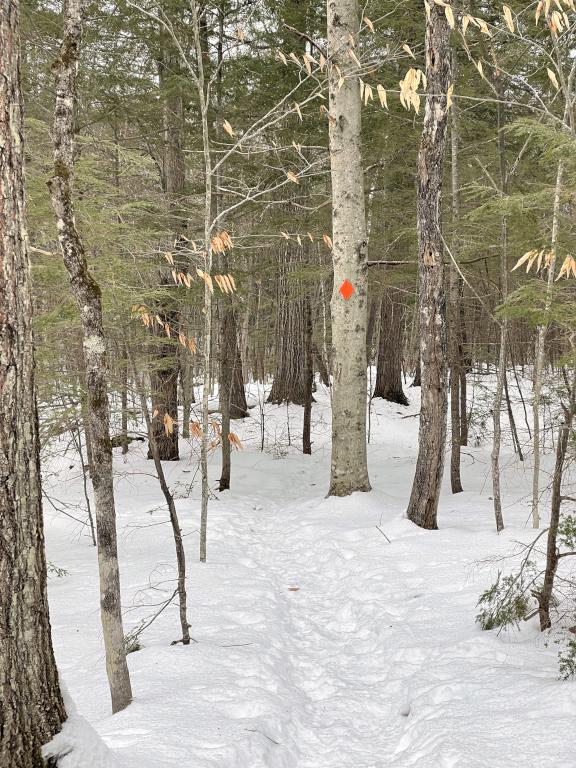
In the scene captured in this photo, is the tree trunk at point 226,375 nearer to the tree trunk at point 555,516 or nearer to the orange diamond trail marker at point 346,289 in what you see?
the orange diamond trail marker at point 346,289

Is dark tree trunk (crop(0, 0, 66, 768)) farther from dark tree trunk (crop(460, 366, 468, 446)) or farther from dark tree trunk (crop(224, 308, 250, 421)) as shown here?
dark tree trunk (crop(460, 366, 468, 446))

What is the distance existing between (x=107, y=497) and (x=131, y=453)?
10467 millimetres

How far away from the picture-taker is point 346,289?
8484 mm

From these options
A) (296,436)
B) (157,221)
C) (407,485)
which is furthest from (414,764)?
(296,436)

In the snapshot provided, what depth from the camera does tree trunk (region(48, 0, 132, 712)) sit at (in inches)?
109

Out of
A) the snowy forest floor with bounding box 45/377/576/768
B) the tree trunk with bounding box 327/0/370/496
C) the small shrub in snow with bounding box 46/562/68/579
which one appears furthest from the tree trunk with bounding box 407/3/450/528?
the small shrub in snow with bounding box 46/562/68/579

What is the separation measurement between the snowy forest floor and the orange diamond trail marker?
125 inches

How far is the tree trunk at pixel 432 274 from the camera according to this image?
20.4ft

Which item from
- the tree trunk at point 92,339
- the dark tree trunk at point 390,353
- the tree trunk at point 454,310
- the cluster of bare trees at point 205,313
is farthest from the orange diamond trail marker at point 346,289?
the dark tree trunk at point 390,353

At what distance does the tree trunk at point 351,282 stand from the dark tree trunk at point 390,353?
7.08 metres

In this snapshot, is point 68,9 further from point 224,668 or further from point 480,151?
point 480,151

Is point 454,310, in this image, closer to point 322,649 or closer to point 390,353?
point 322,649

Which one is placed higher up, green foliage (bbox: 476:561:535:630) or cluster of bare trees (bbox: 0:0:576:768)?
cluster of bare trees (bbox: 0:0:576:768)

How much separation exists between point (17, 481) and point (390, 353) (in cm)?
Answer: 1569
